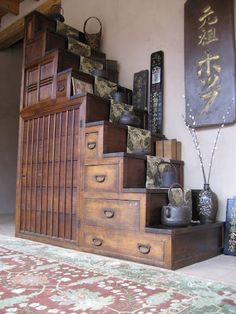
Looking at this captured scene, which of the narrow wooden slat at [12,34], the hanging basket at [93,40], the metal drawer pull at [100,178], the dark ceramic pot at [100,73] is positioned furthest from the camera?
the narrow wooden slat at [12,34]

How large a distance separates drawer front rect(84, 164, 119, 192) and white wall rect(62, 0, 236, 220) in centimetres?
95

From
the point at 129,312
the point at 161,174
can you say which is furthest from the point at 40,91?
the point at 129,312

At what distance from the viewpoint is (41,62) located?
3.44 m

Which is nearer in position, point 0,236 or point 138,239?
point 138,239

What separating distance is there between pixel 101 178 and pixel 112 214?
0.32 m

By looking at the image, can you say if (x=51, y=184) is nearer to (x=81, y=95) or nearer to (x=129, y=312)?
(x=81, y=95)

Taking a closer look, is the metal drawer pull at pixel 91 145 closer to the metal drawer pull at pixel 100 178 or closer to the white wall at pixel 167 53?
the metal drawer pull at pixel 100 178

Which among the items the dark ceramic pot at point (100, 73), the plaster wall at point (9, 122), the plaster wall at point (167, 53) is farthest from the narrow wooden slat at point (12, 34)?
the dark ceramic pot at point (100, 73)

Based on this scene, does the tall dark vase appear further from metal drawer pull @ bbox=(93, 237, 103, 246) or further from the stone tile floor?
metal drawer pull @ bbox=(93, 237, 103, 246)

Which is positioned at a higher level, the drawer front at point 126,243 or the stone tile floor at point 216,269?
the drawer front at point 126,243

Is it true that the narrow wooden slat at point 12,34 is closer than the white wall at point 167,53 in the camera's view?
No

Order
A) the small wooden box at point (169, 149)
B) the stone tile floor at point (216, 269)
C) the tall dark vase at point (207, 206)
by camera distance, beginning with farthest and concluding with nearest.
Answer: the small wooden box at point (169, 149) < the tall dark vase at point (207, 206) < the stone tile floor at point (216, 269)

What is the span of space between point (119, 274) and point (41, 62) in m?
2.35

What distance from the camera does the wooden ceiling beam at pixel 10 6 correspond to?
551cm
